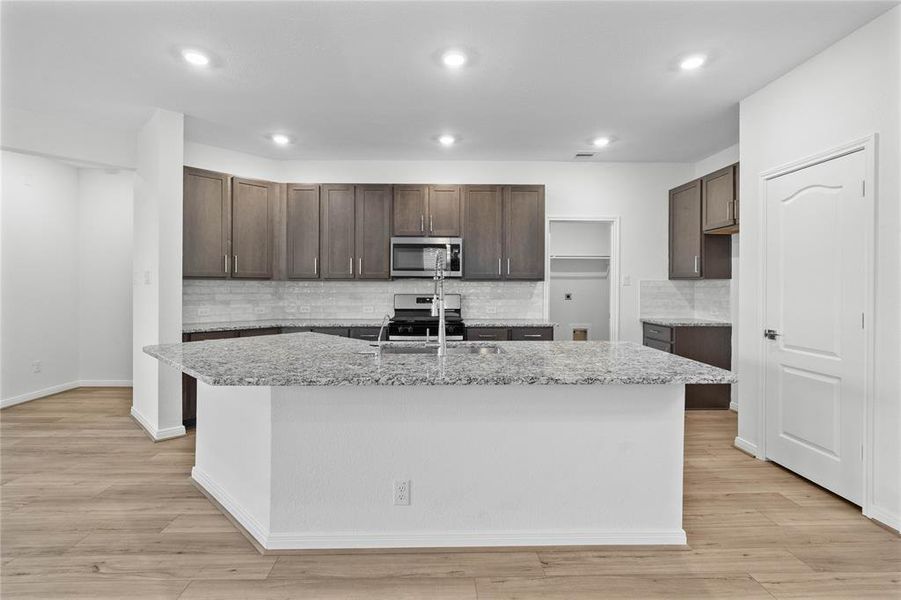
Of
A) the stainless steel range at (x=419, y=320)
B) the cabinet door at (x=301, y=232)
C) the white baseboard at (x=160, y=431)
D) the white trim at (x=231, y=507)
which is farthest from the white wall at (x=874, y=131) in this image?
the white baseboard at (x=160, y=431)

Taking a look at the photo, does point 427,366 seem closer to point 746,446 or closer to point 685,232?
point 746,446

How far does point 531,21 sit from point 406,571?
272 cm

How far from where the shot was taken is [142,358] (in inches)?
160

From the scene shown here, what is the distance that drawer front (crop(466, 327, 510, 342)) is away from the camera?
4727 mm

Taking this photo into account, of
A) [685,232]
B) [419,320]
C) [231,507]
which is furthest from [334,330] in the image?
[685,232]

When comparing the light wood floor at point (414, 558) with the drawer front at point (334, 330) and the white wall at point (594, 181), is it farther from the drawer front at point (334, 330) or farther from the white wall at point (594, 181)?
the white wall at point (594, 181)

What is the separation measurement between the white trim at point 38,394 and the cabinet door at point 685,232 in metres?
6.82

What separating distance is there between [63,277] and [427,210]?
4.12m

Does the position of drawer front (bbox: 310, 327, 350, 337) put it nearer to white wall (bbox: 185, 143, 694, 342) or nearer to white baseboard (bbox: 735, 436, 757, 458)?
white wall (bbox: 185, 143, 694, 342)

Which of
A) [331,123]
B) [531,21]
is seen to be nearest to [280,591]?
[531,21]

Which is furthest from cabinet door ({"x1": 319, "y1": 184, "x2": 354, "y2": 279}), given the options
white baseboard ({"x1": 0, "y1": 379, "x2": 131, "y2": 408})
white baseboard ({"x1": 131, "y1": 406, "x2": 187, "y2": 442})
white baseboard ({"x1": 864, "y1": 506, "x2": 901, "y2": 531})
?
white baseboard ({"x1": 864, "y1": 506, "x2": 901, "y2": 531})

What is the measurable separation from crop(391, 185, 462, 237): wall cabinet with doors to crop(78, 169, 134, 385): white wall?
10.7 feet

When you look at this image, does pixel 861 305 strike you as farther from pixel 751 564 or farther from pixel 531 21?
pixel 531 21

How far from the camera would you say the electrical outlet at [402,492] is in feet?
7.08
